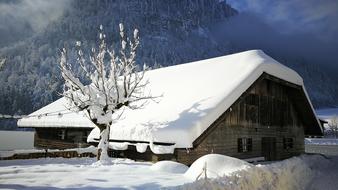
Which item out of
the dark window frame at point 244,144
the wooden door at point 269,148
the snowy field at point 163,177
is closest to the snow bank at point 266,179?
the snowy field at point 163,177

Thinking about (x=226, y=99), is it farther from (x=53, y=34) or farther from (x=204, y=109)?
(x=53, y=34)

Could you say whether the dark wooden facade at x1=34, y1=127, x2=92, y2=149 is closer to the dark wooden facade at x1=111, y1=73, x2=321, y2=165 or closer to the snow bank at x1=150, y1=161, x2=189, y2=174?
the dark wooden facade at x1=111, y1=73, x2=321, y2=165

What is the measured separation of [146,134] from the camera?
1398 centimetres

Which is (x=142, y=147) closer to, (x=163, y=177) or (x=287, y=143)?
(x=163, y=177)

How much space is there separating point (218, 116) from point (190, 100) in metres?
2.25

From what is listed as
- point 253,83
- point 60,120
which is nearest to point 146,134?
point 253,83

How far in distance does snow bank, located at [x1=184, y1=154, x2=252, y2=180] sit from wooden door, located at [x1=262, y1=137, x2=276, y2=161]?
402 inches

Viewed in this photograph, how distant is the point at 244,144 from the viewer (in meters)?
17.5

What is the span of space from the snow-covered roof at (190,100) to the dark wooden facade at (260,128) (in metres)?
0.56

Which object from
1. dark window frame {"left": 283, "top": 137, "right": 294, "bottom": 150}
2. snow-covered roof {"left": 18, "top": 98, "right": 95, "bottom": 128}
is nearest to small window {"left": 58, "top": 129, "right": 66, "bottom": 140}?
snow-covered roof {"left": 18, "top": 98, "right": 95, "bottom": 128}

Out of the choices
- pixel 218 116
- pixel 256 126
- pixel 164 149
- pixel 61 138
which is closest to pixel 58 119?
pixel 61 138

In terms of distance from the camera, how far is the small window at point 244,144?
55.9ft

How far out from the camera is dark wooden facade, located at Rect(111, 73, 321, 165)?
14586mm

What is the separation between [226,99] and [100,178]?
7.29 metres
